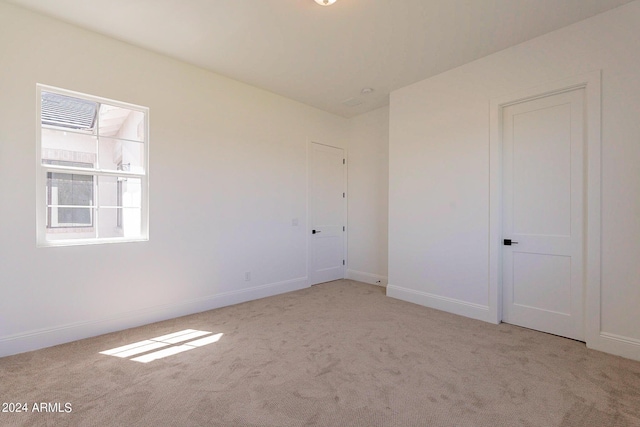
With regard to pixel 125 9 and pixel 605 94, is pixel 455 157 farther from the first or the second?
pixel 125 9

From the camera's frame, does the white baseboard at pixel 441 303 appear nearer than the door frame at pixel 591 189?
No

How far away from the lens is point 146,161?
10.9 feet

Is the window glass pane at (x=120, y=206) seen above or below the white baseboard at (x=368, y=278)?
above

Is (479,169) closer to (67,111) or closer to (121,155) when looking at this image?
(121,155)

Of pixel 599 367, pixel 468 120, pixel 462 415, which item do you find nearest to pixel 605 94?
pixel 468 120

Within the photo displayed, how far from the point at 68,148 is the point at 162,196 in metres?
0.95

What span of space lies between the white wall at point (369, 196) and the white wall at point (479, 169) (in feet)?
2.03

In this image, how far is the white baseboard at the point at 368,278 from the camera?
5039 millimetres

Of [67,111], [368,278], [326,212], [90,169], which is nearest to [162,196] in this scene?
[90,169]

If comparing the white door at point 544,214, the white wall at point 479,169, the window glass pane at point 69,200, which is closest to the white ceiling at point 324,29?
the white wall at point 479,169

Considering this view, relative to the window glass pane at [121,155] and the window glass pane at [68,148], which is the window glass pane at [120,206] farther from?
the window glass pane at [68,148]

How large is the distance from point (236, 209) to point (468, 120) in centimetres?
321

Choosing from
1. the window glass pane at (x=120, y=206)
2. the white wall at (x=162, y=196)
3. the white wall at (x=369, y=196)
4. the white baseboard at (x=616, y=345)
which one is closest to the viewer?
the white baseboard at (x=616, y=345)

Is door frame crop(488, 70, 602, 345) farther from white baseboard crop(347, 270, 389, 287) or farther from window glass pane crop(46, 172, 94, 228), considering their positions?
window glass pane crop(46, 172, 94, 228)
